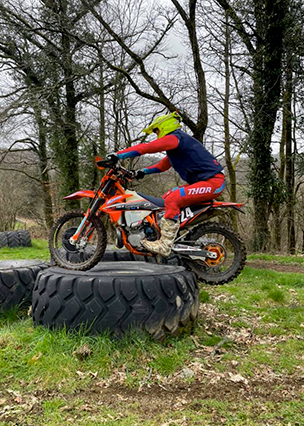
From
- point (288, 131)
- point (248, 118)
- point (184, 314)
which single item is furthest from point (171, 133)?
point (288, 131)

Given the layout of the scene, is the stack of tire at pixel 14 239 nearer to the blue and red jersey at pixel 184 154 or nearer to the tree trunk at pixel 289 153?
the tree trunk at pixel 289 153

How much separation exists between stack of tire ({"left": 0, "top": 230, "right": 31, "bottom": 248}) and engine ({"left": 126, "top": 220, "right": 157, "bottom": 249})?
374 inches

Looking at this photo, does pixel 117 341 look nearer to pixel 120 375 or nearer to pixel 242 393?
pixel 120 375

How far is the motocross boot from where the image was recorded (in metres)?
4.22

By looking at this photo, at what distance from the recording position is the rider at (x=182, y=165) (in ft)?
13.8

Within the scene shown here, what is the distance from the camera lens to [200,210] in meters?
4.28

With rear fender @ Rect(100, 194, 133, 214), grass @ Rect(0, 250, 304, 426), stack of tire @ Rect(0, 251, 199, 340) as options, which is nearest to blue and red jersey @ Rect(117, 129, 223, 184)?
rear fender @ Rect(100, 194, 133, 214)

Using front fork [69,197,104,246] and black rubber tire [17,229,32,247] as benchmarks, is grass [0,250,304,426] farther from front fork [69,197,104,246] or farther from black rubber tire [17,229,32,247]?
black rubber tire [17,229,32,247]

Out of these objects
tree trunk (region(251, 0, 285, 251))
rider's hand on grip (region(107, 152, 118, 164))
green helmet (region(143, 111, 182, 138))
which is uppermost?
tree trunk (region(251, 0, 285, 251))

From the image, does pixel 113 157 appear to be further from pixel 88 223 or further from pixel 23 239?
pixel 23 239

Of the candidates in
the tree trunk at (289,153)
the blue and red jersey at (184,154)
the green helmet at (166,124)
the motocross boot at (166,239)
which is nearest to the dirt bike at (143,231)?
the motocross boot at (166,239)

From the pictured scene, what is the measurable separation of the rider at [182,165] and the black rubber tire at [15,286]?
1413mm

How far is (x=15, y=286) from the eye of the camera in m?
4.39

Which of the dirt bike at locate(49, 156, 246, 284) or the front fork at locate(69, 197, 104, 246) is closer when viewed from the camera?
the dirt bike at locate(49, 156, 246, 284)
